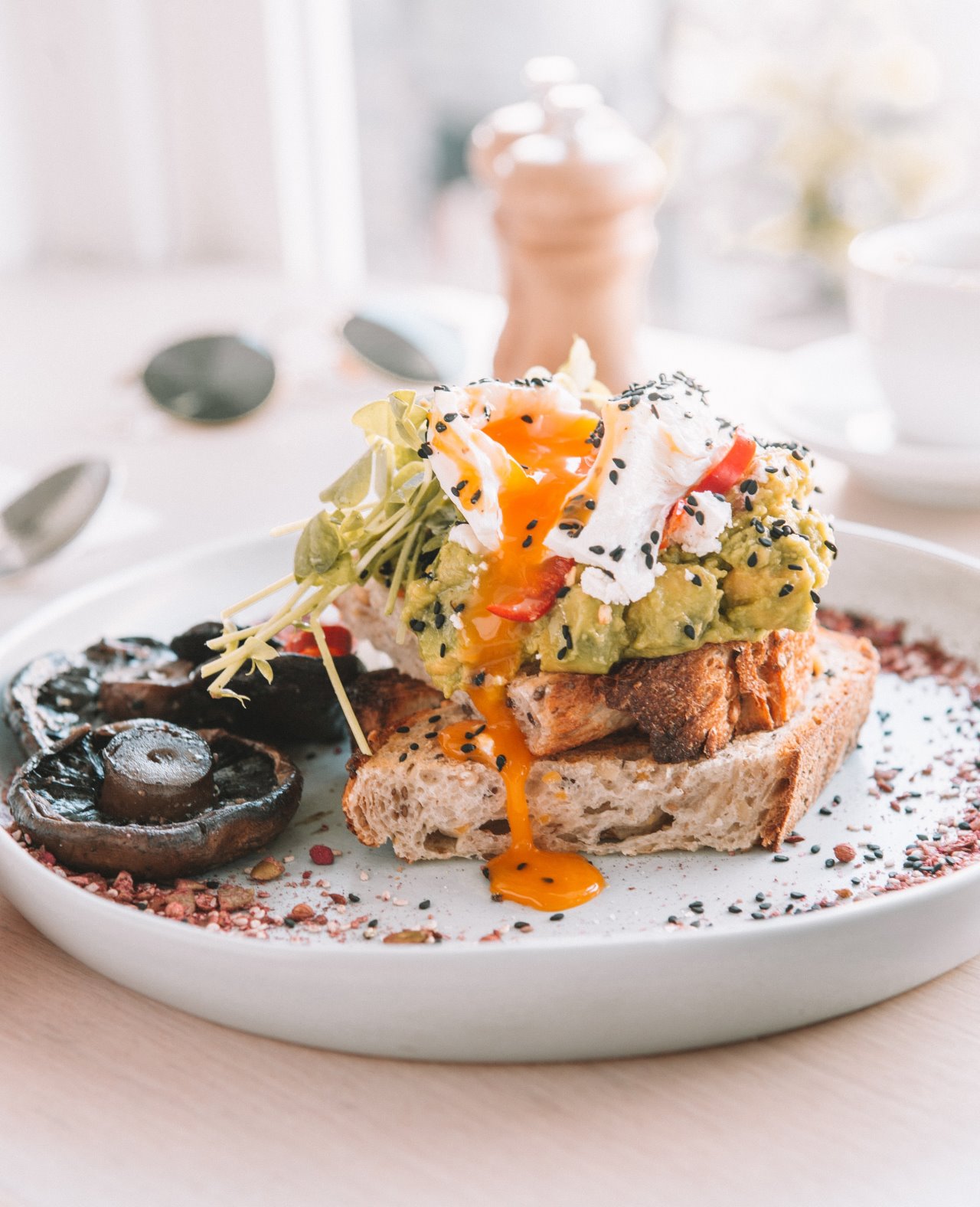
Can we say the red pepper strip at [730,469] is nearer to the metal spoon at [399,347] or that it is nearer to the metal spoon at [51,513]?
the metal spoon at [51,513]

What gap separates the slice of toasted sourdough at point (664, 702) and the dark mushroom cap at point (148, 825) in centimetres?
31

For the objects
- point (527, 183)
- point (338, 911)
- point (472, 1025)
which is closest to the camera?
point (472, 1025)

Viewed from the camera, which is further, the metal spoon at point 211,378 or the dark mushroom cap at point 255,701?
the metal spoon at point 211,378

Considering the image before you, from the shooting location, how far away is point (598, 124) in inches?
105

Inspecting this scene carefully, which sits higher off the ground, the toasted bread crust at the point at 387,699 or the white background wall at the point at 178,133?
the white background wall at the point at 178,133

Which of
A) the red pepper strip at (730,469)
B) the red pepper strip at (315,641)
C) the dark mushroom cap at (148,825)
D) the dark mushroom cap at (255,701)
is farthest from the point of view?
the red pepper strip at (315,641)

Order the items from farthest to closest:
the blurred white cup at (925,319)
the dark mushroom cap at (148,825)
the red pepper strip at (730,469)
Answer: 1. the blurred white cup at (925,319)
2. the red pepper strip at (730,469)
3. the dark mushroom cap at (148,825)

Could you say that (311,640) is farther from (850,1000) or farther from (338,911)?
(850,1000)

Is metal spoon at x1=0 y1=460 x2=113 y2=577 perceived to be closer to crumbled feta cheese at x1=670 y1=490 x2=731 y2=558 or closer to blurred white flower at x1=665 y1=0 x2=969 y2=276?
crumbled feta cheese at x1=670 y1=490 x2=731 y2=558

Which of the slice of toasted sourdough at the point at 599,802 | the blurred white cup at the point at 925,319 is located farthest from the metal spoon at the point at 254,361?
the slice of toasted sourdough at the point at 599,802

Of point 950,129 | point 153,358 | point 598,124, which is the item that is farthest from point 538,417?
point 950,129

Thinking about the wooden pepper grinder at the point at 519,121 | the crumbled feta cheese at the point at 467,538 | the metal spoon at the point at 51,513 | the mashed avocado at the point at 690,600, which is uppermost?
the wooden pepper grinder at the point at 519,121

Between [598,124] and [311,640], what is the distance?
138cm

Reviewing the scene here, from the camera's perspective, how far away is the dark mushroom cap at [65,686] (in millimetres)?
1716
